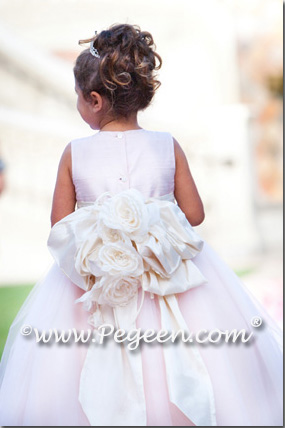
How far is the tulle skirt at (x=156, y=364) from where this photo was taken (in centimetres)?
199

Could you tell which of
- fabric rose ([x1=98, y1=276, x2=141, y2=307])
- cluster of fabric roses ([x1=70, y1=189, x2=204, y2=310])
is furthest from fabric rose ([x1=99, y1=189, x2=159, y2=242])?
fabric rose ([x1=98, y1=276, x2=141, y2=307])

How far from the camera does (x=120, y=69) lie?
219 centimetres

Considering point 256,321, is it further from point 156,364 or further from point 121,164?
point 121,164

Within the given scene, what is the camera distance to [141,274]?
2.04m

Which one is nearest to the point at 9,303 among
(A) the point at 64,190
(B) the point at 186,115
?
(A) the point at 64,190

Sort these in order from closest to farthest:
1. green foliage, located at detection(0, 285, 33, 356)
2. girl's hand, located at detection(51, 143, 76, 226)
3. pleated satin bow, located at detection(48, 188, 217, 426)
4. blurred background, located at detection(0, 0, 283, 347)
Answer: pleated satin bow, located at detection(48, 188, 217, 426) → girl's hand, located at detection(51, 143, 76, 226) → green foliage, located at detection(0, 285, 33, 356) → blurred background, located at detection(0, 0, 283, 347)

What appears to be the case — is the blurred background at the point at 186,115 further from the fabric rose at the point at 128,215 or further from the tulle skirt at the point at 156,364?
the fabric rose at the point at 128,215

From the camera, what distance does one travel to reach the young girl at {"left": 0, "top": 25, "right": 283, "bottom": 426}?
1.98m

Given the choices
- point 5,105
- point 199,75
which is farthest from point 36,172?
point 199,75

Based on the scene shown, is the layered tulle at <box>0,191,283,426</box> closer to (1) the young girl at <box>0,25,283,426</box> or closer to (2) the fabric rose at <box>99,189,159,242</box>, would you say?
(1) the young girl at <box>0,25,283,426</box>

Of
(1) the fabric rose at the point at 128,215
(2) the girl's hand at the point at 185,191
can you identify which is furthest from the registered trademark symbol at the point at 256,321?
(1) the fabric rose at the point at 128,215

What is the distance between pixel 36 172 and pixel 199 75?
15.5 feet

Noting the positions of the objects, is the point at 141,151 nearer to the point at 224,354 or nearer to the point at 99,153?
the point at 99,153

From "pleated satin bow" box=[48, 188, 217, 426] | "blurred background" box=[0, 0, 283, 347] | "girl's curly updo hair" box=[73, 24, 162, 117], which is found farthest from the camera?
"blurred background" box=[0, 0, 283, 347]
